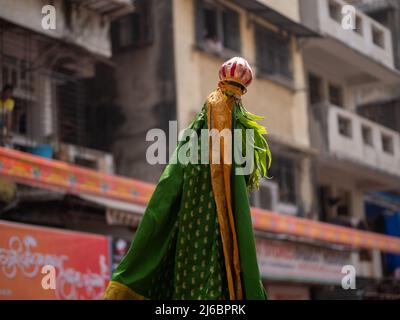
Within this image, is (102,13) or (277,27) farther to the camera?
(277,27)

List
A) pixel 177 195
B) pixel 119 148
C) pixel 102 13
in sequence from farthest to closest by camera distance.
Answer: pixel 119 148 < pixel 102 13 < pixel 177 195

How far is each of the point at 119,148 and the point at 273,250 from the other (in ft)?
11.3

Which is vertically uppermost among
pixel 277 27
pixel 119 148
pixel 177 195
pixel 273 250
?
pixel 277 27

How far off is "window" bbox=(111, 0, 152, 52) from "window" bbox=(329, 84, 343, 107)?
805 centimetres

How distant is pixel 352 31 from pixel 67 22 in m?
9.32

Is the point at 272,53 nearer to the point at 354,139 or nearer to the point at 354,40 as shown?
the point at 354,40

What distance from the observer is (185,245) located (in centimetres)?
548

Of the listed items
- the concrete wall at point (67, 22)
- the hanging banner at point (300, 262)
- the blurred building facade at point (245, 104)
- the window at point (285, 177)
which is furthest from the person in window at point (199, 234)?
the window at point (285, 177)

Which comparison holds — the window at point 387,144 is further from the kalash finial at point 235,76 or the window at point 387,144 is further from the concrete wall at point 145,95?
the kalash finial at point 235,76

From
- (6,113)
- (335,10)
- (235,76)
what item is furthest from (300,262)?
(235,76)
